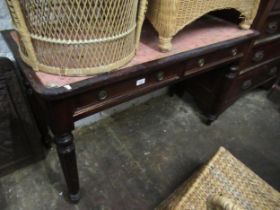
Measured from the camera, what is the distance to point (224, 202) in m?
0.45

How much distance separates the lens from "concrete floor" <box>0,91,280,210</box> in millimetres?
1136

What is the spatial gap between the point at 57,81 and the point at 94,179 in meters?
0.68

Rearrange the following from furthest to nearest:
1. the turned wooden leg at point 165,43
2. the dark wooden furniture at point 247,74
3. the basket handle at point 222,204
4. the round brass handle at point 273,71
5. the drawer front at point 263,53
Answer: the round brass handle at point 273,71
the drawer front at point 263,53
the dark wooden furniture at point 247,74
the turned wooden leg at point 165,43
the basket handle at point 222,204

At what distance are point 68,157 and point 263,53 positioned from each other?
4.19 feet

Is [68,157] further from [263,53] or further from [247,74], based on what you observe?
[263,53]

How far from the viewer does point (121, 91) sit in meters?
0.83

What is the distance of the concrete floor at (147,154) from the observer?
1136mm

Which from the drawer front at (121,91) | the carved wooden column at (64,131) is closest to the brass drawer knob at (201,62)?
the drawer front at (121,91)

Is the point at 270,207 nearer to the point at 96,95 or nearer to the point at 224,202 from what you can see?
the point at 224,202

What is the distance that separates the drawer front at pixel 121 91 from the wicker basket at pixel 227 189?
1.21 feet

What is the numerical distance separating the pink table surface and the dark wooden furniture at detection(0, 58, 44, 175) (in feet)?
1.20

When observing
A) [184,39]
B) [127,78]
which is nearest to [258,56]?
[184,39]

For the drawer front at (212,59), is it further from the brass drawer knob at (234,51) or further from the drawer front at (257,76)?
the drawer front at (257,76)

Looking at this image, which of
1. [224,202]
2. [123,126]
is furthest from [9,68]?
[224,202]
